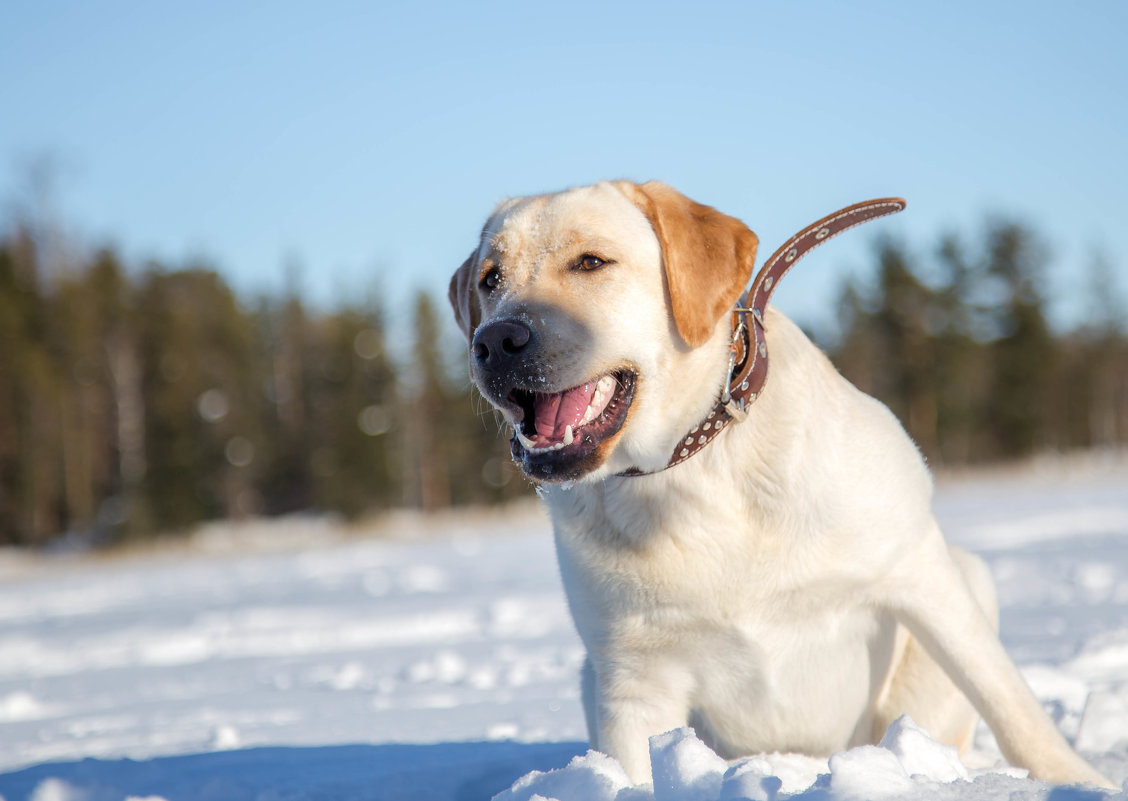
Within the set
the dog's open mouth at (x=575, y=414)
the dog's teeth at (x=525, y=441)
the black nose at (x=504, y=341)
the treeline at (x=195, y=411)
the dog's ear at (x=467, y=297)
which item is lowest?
the treeline at (x=195, y=411)

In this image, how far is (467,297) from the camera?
3.13 meters

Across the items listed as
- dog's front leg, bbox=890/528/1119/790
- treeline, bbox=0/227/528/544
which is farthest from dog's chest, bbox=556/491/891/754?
treeline, bbox=0/227/528/544

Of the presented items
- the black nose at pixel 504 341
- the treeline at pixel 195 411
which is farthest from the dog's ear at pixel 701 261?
the treeline at pixel 195 411

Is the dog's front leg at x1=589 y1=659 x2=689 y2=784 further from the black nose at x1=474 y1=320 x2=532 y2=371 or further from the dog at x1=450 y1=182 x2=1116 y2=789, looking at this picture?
the black nose at x1=474 y1=320 x2=532 y2=371

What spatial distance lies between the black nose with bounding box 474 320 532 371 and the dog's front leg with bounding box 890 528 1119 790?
3.87ft

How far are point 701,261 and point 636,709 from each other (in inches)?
49.1

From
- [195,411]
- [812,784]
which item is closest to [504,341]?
[812,784]

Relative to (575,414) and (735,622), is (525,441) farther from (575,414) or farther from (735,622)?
(735,622)

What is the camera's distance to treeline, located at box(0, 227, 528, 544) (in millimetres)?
27453

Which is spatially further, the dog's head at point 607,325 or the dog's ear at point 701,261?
the dog's ear at point 701,261

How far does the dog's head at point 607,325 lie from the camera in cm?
239

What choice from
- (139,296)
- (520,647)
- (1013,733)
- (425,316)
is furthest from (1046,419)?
(1013,733)

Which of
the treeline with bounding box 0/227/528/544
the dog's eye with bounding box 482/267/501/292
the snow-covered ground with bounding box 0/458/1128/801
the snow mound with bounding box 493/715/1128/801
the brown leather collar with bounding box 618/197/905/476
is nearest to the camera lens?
the snow mound with bounding box 493/715/1128/801

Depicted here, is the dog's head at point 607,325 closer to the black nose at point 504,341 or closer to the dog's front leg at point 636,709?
the black nose at point 504,341
